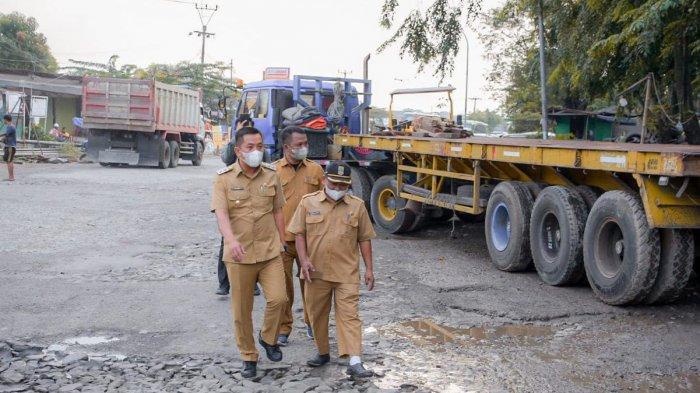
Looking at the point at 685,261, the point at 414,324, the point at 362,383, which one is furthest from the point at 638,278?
the point at 362,383

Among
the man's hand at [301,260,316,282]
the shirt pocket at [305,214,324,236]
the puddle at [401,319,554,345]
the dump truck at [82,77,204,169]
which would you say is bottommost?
the puddle at [401,319,554,345]

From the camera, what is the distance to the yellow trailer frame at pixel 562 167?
639 centimetres

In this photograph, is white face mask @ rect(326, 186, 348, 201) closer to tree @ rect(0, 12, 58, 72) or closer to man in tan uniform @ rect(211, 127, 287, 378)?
man in tan uniform @ rect(211, 127, 287, 378)

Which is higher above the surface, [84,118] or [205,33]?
[205,33]

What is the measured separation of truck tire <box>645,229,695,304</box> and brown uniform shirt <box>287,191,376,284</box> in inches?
111

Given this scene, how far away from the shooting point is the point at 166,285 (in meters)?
7.82

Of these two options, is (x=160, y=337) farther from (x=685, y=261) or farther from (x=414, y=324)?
(x=685, y=261)

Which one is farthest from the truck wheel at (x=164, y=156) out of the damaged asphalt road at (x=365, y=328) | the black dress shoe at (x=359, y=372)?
the black dress shoe at (x=359, y=372)

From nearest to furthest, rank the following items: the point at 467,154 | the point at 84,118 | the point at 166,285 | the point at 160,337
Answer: the point at 160,337
the point at 166,285
the point at 467,154
the point at 84,118

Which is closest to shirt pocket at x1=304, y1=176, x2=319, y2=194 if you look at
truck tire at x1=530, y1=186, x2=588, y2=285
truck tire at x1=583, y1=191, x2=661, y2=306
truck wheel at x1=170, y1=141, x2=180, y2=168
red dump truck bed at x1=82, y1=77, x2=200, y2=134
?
truck tire at x1=583, y1=191, x2=661, y2=306

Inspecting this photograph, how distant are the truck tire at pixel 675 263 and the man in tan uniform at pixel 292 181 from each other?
2921 millimetres

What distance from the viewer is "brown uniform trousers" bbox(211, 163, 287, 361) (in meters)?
5.05

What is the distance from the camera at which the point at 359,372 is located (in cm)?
500

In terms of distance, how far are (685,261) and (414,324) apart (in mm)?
2262
